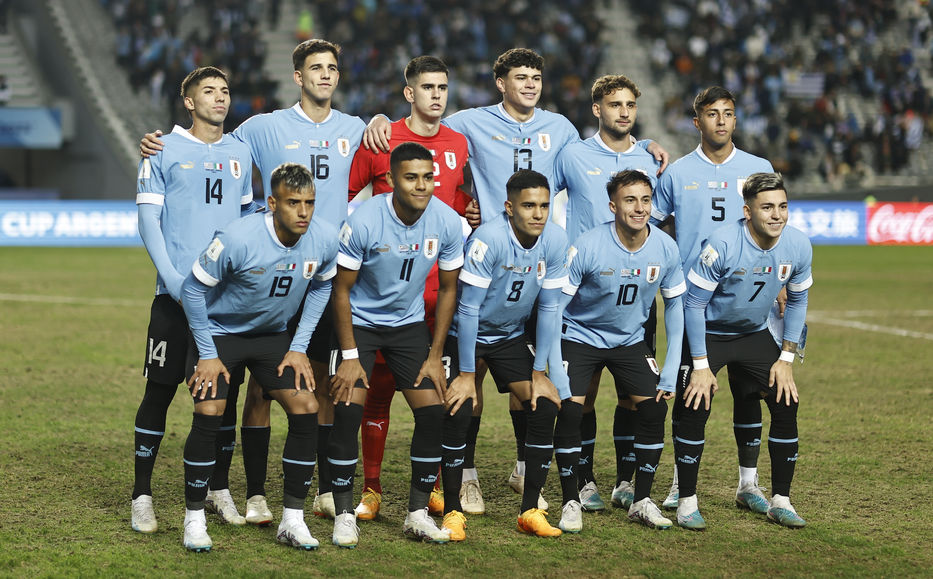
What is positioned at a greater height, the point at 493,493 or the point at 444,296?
the point at 444,296

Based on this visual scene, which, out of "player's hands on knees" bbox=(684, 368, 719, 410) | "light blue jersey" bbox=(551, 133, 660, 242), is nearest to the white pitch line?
"light blue jersey" bbox=(551, 133, 660, 242)

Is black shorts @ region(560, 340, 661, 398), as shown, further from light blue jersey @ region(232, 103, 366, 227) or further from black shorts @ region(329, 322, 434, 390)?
light blue jersey @ region(232, 103, 366, 227)

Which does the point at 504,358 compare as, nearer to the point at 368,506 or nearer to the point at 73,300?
the point at 368,506

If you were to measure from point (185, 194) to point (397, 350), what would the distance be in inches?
58.8

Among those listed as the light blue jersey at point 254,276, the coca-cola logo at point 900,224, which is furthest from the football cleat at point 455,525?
the coca-cola logo at point 900,224

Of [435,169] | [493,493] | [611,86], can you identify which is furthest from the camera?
[493,493]

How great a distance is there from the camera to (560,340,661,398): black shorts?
6227 millimetres

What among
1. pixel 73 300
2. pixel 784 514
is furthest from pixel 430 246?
pixel 73 300

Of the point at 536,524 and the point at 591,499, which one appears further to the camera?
the point at 591,499

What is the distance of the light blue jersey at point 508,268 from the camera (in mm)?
5922

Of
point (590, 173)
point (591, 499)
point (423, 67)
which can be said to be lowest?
point (591, 499)

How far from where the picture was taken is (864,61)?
108 feet

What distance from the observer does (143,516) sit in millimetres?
5969

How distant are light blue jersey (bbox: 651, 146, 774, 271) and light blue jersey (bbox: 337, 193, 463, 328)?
62.8 inches
